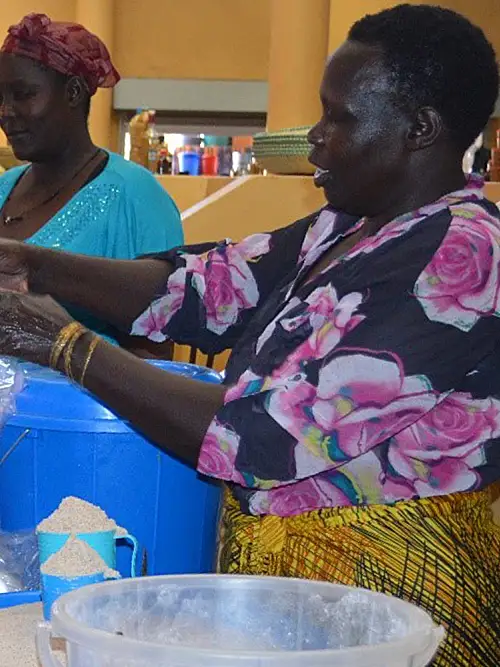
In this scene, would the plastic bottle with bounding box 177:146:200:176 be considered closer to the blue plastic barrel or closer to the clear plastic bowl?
the blue plastic barrel

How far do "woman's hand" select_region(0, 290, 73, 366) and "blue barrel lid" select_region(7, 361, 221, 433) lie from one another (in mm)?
106

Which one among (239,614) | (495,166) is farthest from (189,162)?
(239,614)

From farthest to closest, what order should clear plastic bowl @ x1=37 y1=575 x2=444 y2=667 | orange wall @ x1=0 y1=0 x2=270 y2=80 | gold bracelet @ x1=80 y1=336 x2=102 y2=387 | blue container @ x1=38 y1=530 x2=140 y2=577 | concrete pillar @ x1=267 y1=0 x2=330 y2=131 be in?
orange wall @ x1=0 y1=0 x2=270 y2=80, concrete pillar @ x1=267 y1=0 x2=330 y2=131, gold bracelet @ x1=80 y1=336 x2=102 y2=387, blue container @ x1=38 y1=530 x2=140 y2=577, clear plastic bowl @ x1=37 y1=575 x2=444 y2=667

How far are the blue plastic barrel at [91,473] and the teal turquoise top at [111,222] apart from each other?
0.85 meters

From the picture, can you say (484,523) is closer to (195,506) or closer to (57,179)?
(195,506)

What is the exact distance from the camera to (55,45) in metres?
2.30

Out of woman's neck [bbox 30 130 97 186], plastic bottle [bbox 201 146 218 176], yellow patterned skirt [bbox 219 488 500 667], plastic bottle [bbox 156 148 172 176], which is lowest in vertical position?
plastic bottle [bbox 201 146 218 176]

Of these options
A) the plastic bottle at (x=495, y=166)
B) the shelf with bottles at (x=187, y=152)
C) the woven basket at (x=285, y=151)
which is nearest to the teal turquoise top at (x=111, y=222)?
the woven basket at (x=285, y=151)

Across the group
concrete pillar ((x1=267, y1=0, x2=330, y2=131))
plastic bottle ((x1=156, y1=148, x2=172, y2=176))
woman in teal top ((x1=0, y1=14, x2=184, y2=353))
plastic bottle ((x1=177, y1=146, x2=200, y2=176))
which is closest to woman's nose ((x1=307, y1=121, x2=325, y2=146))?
woman in teal top ((x1=0, y1=14, x2=184, y2=353))

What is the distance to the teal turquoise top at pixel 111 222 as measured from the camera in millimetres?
2342

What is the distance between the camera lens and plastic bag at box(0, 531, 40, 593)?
1.40m

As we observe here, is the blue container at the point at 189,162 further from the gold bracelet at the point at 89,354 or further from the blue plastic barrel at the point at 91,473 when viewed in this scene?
the gold bracelet at the point at 89,354

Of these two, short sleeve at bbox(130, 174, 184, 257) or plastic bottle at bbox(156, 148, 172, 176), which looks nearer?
short sleeve at bbox(130, 174, 184, 257)

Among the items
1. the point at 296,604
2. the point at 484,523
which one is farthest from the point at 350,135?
the point at 296,604
